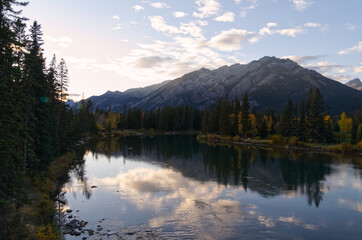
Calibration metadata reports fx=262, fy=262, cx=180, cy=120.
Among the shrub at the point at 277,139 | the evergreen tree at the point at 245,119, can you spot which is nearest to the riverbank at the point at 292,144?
the shrub at the point at 277,139

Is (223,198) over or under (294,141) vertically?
under

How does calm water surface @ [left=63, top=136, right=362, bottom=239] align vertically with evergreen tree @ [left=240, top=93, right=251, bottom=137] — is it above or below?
below

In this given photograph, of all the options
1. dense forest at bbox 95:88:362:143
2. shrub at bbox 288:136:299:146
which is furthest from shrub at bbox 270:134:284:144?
shrub at bbox 288:136:299:146

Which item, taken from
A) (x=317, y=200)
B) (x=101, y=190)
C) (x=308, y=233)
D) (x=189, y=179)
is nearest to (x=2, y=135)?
(x=101, y=190)

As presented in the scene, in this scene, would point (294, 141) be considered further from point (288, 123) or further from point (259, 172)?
point (259, 172)

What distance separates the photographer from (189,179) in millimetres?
41469

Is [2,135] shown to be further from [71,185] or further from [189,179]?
[189,179]

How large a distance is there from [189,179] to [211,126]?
260ft

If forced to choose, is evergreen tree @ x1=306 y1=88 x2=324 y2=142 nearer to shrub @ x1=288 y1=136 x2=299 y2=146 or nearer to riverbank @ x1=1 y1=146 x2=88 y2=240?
shrub @ x1=288 y1=136 x2=299 y2=146

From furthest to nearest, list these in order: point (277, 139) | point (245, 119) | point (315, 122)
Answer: point (245, 119), point (277, 139), point (315, 122)

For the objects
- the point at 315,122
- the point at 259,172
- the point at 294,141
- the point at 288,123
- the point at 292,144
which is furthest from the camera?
the point at 288,123

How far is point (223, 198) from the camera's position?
3134 centimetres

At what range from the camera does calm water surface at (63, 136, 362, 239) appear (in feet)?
74.7

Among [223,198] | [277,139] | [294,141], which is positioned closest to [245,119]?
[277,139]
